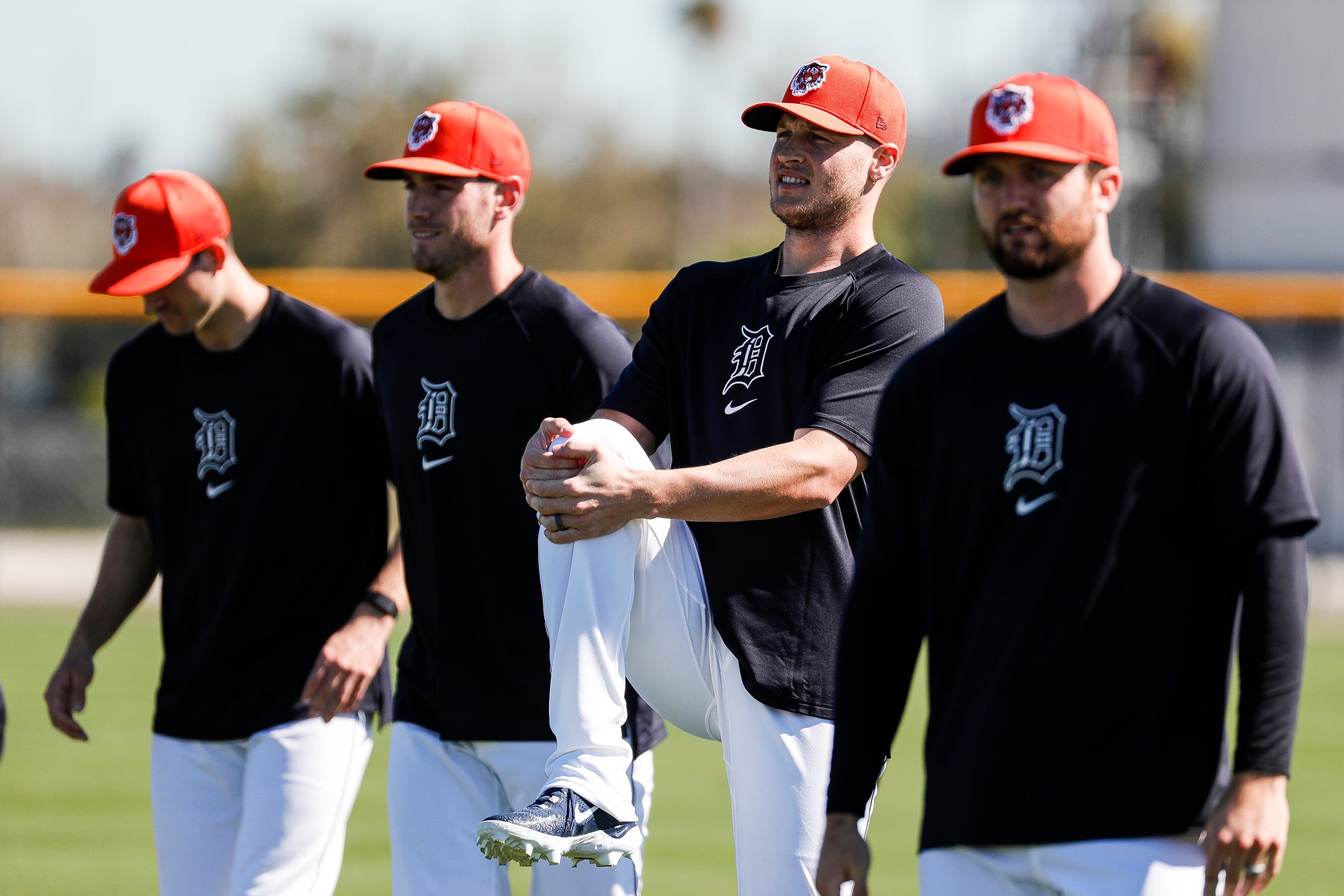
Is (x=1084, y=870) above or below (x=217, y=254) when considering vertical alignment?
below

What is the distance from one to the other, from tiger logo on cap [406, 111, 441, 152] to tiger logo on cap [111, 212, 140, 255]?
90cm

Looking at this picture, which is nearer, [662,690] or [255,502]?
[662,690]

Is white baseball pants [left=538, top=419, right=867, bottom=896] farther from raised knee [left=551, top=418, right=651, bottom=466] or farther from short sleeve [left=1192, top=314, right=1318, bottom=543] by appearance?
short sleeve [left=1192, top=314, right=1318, bottom=543]

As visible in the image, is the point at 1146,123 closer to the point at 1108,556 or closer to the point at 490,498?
the point at 490,498

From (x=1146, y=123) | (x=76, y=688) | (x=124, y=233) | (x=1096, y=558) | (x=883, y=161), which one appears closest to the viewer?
(x=1096, y=558)

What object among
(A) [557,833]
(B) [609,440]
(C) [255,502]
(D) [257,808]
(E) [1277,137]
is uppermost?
(E) [1277,137]

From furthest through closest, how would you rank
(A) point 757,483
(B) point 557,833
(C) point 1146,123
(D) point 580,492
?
(C) point 1146,123 → (A) point 757,483 → (D) point 580,492 → (B) point 557,833

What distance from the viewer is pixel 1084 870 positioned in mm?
3012

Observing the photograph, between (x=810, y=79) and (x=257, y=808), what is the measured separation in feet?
8.59

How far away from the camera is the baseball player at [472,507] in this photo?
15.5 ft

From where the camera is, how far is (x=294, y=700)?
490 cm

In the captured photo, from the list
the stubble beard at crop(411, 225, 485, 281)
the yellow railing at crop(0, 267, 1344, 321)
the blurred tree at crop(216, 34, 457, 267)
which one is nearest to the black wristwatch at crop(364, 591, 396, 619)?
the stubble beard at crop(411, 225, 485, 281)

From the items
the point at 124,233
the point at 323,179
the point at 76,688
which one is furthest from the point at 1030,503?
the point at 323,179

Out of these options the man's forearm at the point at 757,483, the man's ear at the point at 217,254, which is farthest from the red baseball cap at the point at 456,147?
the man's forearm at the point at 757,483
